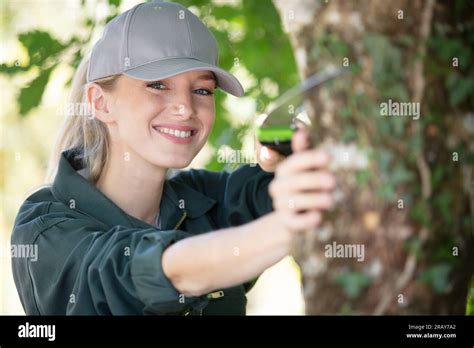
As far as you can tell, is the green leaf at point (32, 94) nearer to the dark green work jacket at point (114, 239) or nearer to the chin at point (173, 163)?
the dark green work jacket at point (114, 239)

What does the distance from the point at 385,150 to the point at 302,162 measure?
19 centimetres

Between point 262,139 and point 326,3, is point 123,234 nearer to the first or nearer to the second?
point 262,139

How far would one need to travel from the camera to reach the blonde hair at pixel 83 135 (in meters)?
2.28

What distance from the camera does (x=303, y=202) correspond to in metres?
1.56

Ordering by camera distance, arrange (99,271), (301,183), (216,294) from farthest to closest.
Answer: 1. (216,294)
2. (99,271)
3. (301,183)

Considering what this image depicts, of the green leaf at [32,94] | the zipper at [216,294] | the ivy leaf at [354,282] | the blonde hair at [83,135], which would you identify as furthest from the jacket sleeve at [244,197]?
the ivy leaf at [354,282]

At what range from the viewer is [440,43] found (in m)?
1.67

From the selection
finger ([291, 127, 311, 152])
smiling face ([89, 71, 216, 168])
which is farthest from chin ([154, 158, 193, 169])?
finger ([291, 127, 311, 152])

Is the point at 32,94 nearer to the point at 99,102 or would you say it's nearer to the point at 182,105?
the point at 99,102

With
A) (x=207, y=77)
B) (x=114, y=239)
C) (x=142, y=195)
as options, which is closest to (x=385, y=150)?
(x=114, y=239)
